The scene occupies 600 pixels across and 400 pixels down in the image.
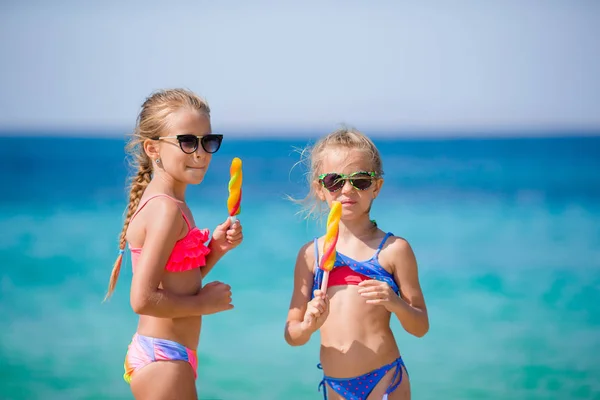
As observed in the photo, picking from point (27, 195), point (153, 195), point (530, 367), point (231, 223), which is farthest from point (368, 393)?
point (27, 195)

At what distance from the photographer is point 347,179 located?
342 cm

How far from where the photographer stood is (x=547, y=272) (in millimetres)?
10570

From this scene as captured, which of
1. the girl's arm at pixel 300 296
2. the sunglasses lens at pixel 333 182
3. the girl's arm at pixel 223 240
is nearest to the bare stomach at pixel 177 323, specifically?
the girl's arm at pixel 223 240

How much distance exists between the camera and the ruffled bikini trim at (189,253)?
3.17 meters

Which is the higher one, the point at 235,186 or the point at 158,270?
the point at 235,186

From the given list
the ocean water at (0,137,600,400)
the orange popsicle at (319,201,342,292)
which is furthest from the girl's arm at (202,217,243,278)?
the ocean water at (0,137,600,400)

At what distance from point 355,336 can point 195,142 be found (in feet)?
3.28

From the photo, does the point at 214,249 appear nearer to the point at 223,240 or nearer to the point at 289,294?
the point at 223,240

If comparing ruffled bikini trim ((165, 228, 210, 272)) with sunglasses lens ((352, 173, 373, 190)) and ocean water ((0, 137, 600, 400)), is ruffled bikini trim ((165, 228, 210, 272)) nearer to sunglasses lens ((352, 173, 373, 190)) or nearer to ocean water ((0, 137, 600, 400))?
sunglasses lens ((352, 173, 373, 190))

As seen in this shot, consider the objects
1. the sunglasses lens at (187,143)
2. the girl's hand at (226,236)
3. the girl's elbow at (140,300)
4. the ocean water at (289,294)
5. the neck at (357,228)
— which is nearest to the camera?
the girl's elbow at (140,300)

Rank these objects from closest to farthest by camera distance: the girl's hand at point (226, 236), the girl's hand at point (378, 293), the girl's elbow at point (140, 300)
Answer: the girl's elbow at point (140, 300), the girl's hand at point (378, 293), the girl's hand at point (226, 236)

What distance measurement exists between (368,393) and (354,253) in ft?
1.84

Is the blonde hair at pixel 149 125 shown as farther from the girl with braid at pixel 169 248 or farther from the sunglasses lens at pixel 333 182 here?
the sunglasses lens at pixel 333 182

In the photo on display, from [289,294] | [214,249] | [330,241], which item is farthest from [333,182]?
[289,294]
